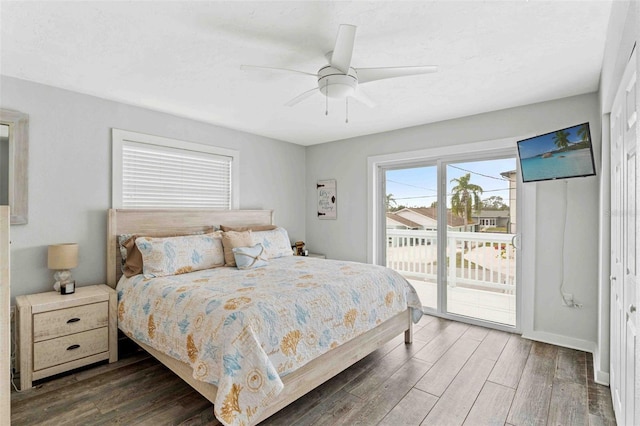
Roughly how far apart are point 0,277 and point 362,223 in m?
3.84

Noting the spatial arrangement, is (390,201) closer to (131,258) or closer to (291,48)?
(291,48)

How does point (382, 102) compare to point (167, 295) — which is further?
point (382, 102)

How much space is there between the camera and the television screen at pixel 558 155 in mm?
2709

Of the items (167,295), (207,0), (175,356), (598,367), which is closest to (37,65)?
(207,0)

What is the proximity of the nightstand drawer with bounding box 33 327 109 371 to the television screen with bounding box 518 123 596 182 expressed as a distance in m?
4.16

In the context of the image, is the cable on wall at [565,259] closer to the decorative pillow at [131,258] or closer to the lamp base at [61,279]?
the decorative pillow at [131,258]

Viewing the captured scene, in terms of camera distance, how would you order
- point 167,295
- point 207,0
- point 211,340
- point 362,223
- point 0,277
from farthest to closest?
point 362,223 < point 167,295 < point 211,340 < point 207,0 < point 0,277

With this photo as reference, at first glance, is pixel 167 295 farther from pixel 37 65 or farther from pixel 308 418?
pixel 37 65

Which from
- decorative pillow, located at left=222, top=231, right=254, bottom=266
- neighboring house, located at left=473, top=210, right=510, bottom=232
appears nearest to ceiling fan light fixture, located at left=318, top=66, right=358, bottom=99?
decorative pillow, located at left=222, top=231, right=254, bottom=266

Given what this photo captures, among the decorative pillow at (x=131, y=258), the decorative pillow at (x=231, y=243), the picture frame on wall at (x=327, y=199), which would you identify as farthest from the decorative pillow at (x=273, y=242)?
the decorative pillow at (x=131, y=258)

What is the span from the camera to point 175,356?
2.23m

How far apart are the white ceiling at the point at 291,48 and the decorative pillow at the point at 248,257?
152 centimetres

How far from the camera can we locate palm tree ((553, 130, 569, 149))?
2798mm

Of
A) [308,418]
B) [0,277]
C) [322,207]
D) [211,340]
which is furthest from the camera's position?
[322,207]
